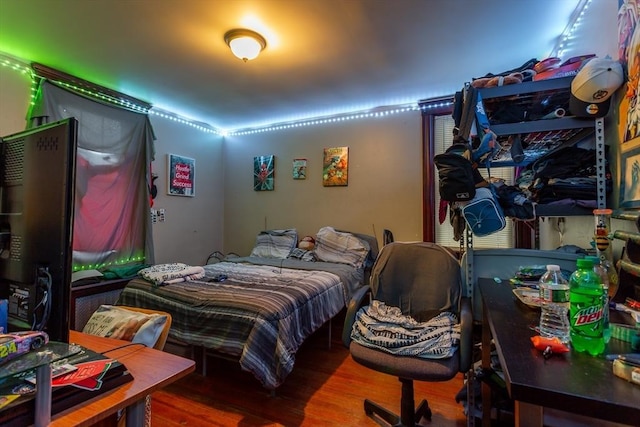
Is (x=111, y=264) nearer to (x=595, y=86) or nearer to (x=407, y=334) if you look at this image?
(x=407, y=334)

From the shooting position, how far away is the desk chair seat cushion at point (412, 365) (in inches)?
51.1

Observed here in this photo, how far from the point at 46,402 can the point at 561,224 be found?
246 centimetres

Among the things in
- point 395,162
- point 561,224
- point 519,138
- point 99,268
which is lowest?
point 99,268

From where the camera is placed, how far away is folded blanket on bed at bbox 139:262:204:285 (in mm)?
2418

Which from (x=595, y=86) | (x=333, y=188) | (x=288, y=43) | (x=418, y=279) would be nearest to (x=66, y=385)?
(x=418, y=279)

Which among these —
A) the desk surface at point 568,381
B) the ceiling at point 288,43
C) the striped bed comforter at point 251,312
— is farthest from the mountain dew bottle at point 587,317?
the ceiling at point 288,43

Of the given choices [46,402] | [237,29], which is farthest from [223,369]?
[237,29]

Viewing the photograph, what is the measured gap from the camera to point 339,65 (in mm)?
2654

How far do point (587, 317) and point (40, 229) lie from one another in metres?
1.28

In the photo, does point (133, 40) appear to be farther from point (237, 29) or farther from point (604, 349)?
point (604, 349)

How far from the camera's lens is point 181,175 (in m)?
3.97

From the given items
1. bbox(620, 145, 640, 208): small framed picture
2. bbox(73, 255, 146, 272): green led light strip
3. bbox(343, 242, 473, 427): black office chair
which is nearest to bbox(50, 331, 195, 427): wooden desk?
bbox(343, 242, 473, 427): black office chair

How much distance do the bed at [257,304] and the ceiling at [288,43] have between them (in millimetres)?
1887

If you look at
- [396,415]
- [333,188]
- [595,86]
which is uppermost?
[595,86]
